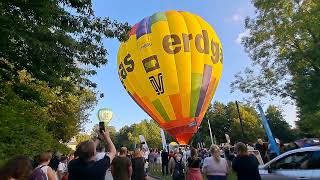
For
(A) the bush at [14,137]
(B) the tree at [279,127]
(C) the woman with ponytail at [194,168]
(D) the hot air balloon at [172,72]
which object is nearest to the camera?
(C) the woman with ponytail at [194,168]

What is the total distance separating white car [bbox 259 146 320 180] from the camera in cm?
973

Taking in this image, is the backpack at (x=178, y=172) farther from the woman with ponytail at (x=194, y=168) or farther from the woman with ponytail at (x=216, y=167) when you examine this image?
the woman with ponytail at (x=216, y=167)

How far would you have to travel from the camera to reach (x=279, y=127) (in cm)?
7812

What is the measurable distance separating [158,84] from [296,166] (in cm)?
1720

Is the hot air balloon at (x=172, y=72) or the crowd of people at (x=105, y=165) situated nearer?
the crowd of people at (x=105, y=165)

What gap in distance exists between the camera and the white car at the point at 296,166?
9734 millimetres

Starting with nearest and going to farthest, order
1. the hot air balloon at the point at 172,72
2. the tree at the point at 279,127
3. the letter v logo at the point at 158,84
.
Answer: the letter v logo at the point at 158,84
the hot air balloon at the point at 172,72
the tree at the point at 279,127

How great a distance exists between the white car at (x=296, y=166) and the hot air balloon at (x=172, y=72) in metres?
16.1

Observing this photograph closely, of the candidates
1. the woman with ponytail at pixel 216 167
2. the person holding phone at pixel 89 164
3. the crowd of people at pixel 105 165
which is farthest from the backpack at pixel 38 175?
the woman with ponytail at pixel 216 167

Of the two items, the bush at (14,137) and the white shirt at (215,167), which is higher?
the bush at (14,137)

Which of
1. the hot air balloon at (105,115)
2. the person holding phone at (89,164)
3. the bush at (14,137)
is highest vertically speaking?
the hot air balloon at (105,115)

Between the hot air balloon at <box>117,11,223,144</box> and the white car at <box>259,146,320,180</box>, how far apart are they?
52.8ft

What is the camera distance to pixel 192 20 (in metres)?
29.0

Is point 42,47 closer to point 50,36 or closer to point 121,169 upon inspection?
point 50,36
